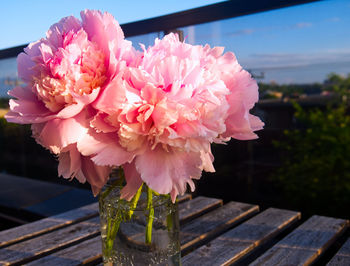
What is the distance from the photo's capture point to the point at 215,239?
107 centimetres

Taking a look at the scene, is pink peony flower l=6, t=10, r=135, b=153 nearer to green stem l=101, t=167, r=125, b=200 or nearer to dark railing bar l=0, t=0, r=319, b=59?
green stem l=101, t=167, r=125, b=200

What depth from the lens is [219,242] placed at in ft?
3.43

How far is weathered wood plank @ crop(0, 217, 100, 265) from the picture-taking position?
3.20ft

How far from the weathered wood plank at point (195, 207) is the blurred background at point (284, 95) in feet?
2.39

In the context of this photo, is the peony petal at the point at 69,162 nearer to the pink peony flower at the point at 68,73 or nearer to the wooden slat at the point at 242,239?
the pink peony flower at the point at 68,73

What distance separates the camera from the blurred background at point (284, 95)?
194 centimetres

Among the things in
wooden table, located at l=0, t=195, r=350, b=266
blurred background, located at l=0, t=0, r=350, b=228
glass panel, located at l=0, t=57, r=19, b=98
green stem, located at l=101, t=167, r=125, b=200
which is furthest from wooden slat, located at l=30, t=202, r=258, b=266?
glass panel, located at l=0, t=57, r=19, b=98

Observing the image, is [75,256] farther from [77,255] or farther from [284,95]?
[284,95]

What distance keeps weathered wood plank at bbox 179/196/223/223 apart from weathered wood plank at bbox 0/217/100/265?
0.29 metres

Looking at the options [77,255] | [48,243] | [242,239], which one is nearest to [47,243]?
[48,243]

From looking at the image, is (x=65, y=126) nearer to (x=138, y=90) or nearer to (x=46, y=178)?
(x=138, y=90)

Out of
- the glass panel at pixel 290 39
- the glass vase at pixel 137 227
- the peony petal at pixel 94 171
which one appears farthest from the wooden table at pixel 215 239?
the glass panel at pixel 290 39

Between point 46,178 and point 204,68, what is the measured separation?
2.62 meters

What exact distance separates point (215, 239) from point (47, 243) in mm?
472
